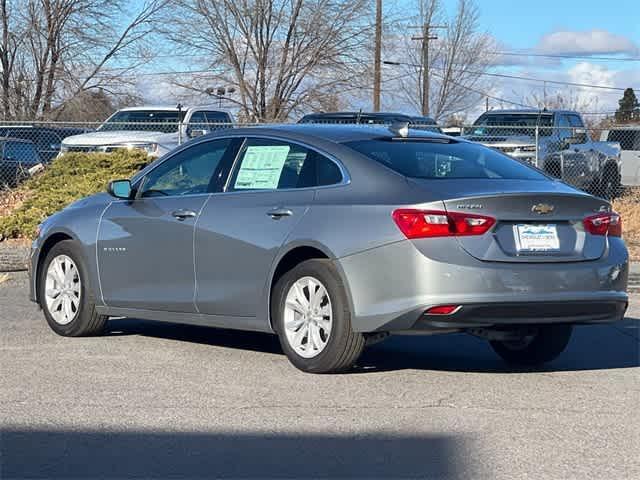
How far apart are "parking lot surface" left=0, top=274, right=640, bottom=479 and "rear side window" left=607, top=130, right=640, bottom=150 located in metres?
21.0

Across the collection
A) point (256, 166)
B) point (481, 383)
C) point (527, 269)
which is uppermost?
point (256, 166)

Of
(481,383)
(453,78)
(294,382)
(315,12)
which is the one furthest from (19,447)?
(453,78)

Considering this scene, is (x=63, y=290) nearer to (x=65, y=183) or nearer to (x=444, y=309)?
(x=444, y=309)

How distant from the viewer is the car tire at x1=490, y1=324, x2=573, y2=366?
816 cm

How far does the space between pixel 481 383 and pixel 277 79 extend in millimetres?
25457

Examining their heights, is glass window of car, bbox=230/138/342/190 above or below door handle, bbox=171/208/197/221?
above

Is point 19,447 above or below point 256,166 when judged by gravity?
below

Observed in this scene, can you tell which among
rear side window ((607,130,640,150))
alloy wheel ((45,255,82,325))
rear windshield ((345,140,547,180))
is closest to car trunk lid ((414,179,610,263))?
rear windshield ((345,140,547,180))

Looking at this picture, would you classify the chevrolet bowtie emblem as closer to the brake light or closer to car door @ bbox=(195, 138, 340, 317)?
the brake light

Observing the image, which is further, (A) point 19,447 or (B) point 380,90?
(B) point 380,90

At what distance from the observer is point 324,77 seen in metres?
31.9

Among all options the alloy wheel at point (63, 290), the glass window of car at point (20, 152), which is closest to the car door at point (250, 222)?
the alloy wheel at point (63, 290)

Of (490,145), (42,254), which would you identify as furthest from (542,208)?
(490,145)

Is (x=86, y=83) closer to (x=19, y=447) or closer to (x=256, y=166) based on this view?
(x=256, y=166)
